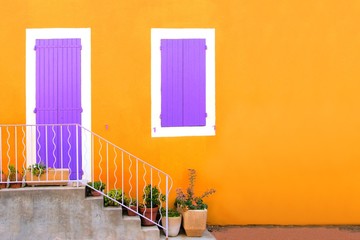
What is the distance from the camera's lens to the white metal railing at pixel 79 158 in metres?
7.29

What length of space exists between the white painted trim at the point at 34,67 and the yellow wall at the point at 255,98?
10 cm

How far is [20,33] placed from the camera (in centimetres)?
736

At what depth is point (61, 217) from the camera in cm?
645

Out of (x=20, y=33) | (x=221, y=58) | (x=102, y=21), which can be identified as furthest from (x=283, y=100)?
(x=20, y=33)

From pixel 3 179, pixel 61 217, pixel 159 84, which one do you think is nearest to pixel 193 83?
pixel 159 84

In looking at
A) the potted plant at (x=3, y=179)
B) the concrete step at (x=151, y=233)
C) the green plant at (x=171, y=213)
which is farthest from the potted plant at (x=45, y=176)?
the green plant at (x=171, y=213)

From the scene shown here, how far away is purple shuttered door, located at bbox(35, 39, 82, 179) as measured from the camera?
7305 mm

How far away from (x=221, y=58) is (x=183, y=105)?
98 centimetres

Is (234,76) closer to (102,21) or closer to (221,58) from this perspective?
(221,58)

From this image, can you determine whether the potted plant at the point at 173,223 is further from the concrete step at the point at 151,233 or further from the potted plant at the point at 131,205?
the potted plant at the point at 131,205

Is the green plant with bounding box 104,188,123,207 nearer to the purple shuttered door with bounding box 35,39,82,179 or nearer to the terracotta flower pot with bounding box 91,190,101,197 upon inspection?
the terracotta flower pot with bounding box 91,190,101,197

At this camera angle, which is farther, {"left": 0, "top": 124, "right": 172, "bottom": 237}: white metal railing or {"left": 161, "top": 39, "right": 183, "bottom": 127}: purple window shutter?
{"left": 161, "top": 39, "right": 183, "bottom": 127}: purple window shutter

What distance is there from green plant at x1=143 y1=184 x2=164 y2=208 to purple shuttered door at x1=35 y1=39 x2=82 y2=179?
1.13 meters

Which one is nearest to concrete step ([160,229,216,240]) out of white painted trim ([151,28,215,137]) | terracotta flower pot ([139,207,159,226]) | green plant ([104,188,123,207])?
terracotta flower pot ([139,207,159,226])
